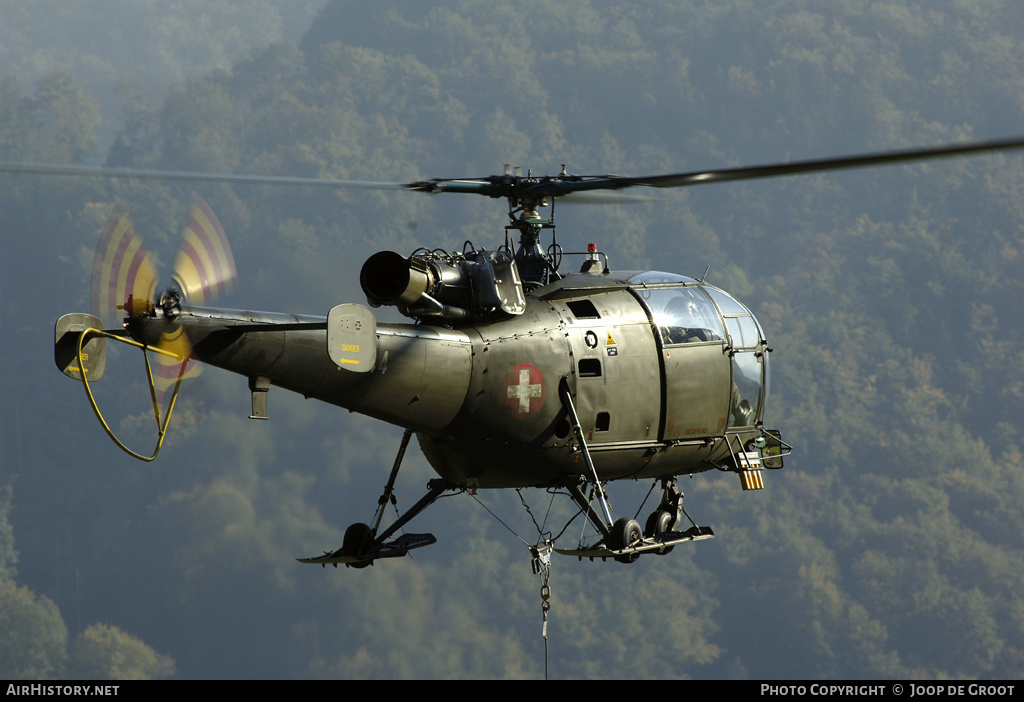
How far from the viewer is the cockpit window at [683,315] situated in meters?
18.0

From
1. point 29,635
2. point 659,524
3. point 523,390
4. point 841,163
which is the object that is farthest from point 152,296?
point 29,635

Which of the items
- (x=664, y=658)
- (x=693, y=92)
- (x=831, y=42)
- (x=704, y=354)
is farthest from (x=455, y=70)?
(x=704, y=354)

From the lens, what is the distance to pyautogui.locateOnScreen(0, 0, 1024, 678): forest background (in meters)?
91.6

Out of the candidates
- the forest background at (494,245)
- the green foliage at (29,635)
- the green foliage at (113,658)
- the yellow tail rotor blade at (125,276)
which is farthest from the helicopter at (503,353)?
the green foliage at (29,635)

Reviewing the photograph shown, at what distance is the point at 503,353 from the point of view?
1656 cm

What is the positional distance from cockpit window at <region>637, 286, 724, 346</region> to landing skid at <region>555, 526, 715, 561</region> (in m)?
2.64

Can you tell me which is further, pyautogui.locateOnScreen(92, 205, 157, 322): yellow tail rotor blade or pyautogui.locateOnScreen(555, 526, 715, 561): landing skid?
pyautogui.locateOnScreen(555, 526, 715, 561): landing skid

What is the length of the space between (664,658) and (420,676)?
A: 22567 millimetres

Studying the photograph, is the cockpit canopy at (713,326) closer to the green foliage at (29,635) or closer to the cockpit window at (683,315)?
the cockpit window at (683,315)

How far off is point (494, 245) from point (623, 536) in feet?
314

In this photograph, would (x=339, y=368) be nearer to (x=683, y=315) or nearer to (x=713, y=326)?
(x=683, y=315)

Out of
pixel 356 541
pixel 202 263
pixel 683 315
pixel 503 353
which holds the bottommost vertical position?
pixel 356 541

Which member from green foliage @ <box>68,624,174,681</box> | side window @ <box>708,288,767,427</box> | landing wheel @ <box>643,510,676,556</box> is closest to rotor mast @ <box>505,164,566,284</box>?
side window @ <box>708,288,767,427</box>

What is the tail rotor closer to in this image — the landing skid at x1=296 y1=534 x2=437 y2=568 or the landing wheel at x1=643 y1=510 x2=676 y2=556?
the landing skid at x1=296 y1=534 x2=437 y2=568
